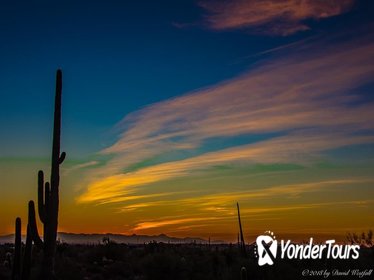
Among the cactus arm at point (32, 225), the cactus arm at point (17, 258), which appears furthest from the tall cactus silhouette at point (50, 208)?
the cactus arm at point (17, 258)

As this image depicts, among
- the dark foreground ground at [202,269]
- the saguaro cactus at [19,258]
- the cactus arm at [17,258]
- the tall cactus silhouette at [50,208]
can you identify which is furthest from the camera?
the dark foreground ground at [202,269]

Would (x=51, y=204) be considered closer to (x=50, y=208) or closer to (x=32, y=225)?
(x=50, y=208)

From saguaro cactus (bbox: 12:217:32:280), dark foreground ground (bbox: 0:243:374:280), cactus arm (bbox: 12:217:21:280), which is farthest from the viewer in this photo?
dark foreground ground (bbox: 0:243:374:280)

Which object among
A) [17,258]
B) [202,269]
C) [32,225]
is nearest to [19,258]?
[17,258]

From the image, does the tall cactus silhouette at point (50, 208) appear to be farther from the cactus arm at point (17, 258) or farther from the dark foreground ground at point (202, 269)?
the dark foreground ground at point (202, 269)

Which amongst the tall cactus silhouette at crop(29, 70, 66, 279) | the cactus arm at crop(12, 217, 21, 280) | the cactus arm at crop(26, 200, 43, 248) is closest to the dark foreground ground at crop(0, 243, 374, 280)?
the cactus arm at crop(12, 217, 21, 280)

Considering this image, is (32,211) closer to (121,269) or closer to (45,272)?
(45,272)

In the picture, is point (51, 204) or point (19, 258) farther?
point (19, 258)

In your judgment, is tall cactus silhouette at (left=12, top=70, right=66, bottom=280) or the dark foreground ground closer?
tall cactus silhouette at (left=12, top=70, right=66, bottom=280)

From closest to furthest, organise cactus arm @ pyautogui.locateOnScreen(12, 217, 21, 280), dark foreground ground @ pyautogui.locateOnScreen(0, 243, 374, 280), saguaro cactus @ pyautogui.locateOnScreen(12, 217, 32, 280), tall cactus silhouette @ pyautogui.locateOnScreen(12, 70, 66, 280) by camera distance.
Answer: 1. tall cactus silhouette @ pyautogui.locateOnScreen(12, 70, 66, 280)
2. saguaro cactus @ pyautogui.locateOnScreen(12, 217, 32, 280)
3. cactus arm @ pyautogui.locateOnScreen(12, 217, 21, 280)
4. dark foreground ground @ pyautogui.locateOnScreen(0, 243, 374, 280)

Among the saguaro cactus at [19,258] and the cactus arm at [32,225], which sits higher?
the cactus arm at [32,225]

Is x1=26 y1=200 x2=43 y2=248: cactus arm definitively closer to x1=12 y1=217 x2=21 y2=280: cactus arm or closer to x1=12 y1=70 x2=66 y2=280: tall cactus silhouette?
x1=12 y1=70 x2=66 y2=280: tall cactus silhouette

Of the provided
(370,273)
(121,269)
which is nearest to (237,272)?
(370,273)

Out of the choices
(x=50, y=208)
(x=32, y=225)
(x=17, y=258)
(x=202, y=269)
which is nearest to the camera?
(x=50, y=208)
